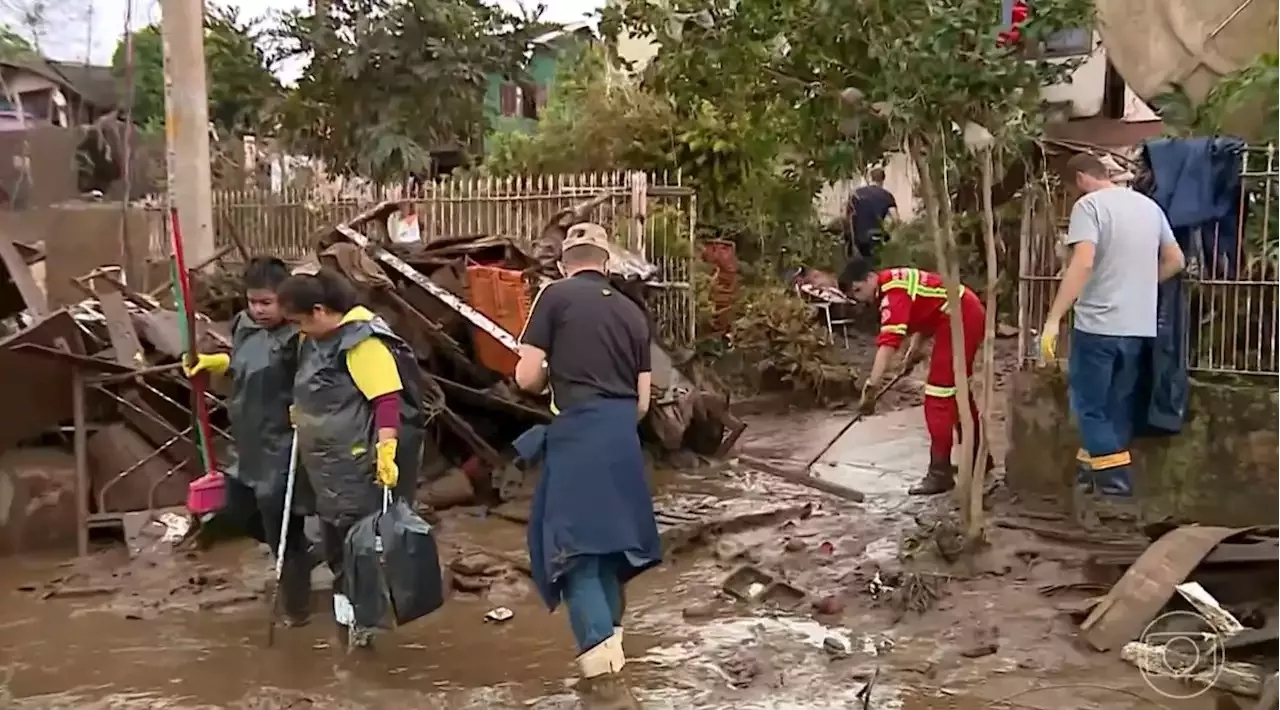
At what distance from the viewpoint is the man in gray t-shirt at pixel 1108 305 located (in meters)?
6.84

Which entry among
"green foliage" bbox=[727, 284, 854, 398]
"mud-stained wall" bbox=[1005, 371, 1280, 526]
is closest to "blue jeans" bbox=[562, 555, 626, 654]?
"mud-stained wall" bbox=[1005, 371, 1280, 526]

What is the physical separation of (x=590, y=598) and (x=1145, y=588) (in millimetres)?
2375

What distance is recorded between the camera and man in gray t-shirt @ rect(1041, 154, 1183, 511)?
6.84 meters

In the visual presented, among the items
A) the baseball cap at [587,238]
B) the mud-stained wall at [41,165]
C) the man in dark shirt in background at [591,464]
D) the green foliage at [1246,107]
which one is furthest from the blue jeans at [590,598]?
the mud-stained wall at [41,165]

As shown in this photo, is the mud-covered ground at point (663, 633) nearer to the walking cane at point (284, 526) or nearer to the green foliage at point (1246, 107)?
the walking cane at point (284, 526)

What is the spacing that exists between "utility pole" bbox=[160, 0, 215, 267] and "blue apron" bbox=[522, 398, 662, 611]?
7.87 meters

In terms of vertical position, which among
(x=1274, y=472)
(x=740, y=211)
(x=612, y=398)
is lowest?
(x=1274, y=472)

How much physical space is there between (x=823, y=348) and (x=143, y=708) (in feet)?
29.4

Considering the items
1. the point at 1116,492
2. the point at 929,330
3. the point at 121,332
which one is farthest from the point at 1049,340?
the point at 121,332

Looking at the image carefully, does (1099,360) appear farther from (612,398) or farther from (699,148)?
(699,148)

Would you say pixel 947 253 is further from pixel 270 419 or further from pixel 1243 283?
pixel 270 419

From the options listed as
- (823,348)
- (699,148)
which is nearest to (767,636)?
(823,348)

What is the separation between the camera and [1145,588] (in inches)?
218

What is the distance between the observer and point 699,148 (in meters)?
15.0
